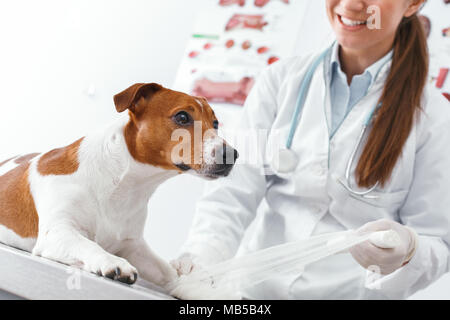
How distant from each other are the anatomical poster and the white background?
74 millimetres

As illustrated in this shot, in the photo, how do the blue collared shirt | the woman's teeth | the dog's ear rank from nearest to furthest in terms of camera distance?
the dog's ear, the woman's teeth, the blue collared shirt

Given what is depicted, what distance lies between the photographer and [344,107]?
3.05 feet

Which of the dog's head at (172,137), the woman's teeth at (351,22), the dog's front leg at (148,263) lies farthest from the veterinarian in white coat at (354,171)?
the dog's head at (172,137)

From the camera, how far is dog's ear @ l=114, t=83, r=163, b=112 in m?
0.50

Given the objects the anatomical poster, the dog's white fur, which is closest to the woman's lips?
the anatomical poster

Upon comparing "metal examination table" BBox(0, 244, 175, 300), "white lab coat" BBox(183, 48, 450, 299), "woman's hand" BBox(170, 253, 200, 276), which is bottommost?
"white lab coat" BBox(183, 48, 450, 299)

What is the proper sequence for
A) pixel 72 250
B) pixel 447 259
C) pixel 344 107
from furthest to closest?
pixel 344 107, pixel 447 259, pixel 72 250

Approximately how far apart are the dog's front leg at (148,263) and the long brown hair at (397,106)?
40cm

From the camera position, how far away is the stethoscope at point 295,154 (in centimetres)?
79

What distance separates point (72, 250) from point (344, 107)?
0.65 metres

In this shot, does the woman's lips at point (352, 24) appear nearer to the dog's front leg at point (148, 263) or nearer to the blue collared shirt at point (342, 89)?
the blue collared shirt at point (342, 89)

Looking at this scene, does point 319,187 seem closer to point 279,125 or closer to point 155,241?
point 279,125

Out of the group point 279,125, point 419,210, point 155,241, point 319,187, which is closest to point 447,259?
point 419,210

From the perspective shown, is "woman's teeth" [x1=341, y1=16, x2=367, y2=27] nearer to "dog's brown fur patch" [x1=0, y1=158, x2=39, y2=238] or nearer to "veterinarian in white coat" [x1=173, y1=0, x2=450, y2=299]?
"veterinarian in white coat" [x1=173, y1=0, x2=450, y2=299]
